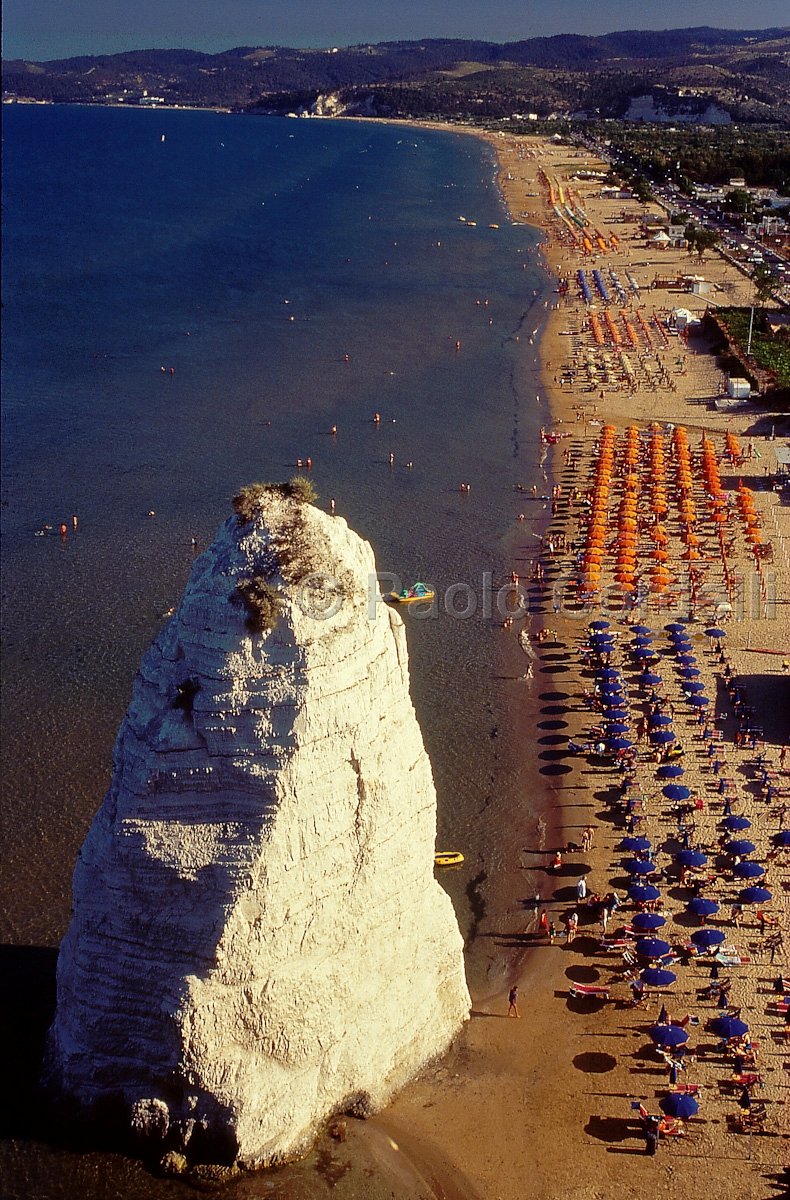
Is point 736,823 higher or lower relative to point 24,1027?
higher

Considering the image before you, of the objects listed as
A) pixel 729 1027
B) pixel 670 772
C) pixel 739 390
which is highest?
pixel 739 390

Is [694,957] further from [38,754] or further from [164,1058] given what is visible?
[38,754]

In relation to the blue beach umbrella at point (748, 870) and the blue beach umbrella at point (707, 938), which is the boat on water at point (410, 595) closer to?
the blue beach umbrella at point (748, 870)

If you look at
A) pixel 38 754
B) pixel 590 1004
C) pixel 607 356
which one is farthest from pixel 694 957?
pixel 607 356

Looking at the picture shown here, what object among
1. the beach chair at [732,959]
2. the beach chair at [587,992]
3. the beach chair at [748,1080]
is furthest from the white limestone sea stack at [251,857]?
the beach chair at [732,959]

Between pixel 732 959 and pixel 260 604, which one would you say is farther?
pixel 732 959

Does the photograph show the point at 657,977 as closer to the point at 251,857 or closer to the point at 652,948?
the point at 652,948

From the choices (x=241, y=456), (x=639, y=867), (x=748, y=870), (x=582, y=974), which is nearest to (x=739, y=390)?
(x=241, y=456)
